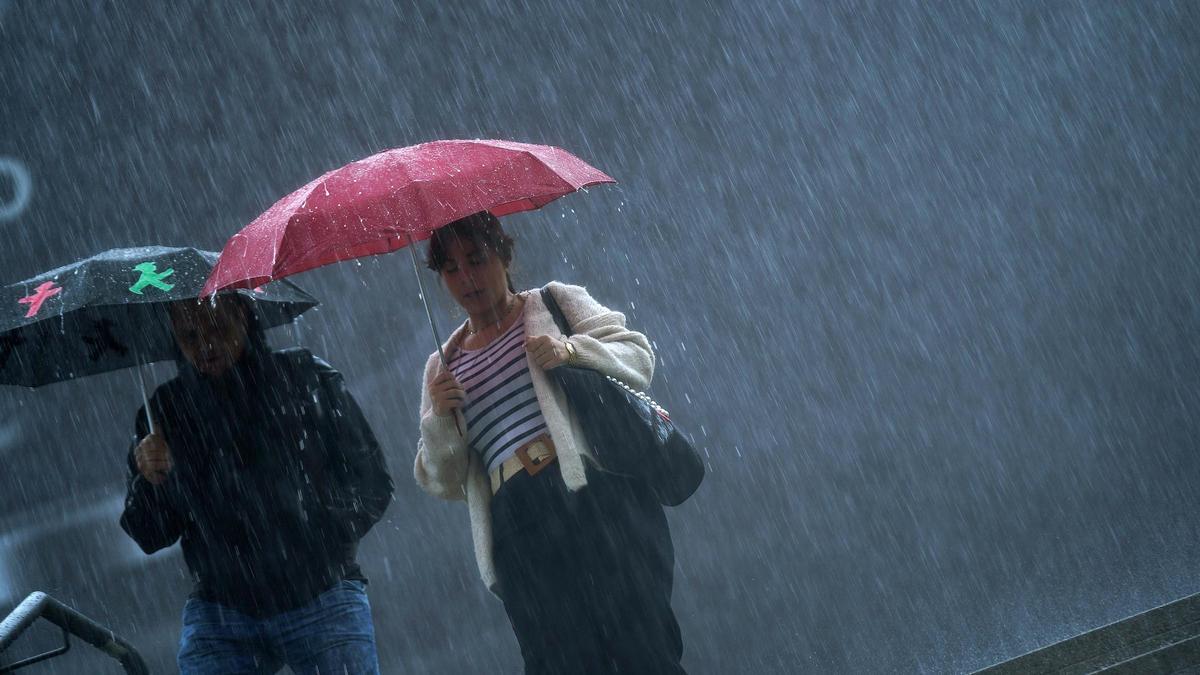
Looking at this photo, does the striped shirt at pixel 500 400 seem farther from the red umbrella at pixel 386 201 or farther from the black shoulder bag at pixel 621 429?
the red umbrella at pixel 386 201

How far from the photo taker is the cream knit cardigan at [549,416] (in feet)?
10.2

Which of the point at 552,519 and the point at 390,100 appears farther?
the point at 390,100

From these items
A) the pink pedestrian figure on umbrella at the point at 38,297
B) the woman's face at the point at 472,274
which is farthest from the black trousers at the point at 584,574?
the pink pedestrian figure on umbrella at the point at 38,297

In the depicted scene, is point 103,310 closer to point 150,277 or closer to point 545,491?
point 150,277

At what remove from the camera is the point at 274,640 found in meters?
3.30

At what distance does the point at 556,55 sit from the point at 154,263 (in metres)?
4.06

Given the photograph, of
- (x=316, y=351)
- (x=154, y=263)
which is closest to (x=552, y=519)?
(x=154, y=263)

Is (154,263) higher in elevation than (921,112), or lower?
lower

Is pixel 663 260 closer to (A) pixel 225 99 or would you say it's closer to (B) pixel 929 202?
(B) pixel 929 202

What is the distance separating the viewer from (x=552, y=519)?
10.2 ft

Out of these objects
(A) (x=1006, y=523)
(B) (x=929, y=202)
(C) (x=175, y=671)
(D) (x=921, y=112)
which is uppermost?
(D) (x=921, y=112)

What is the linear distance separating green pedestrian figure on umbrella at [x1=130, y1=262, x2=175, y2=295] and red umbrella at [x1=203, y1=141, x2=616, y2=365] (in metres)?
0.32

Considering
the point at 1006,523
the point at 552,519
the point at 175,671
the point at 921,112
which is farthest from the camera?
the point at 921,112

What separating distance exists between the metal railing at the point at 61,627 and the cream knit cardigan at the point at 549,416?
129cm
